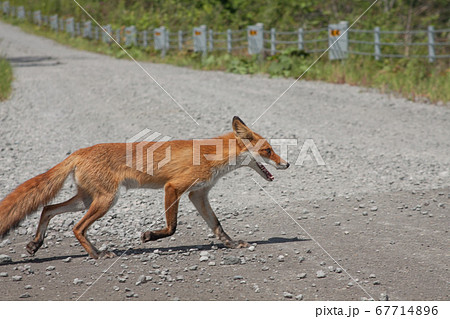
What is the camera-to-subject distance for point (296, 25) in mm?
23578

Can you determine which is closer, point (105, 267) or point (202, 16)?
Result: point (105, 267)

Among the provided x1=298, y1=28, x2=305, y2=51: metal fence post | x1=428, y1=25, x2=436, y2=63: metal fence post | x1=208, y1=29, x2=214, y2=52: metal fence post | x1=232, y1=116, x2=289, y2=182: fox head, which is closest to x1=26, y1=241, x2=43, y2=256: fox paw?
x1=232, y1=116, x2=289, y2=182: fox head

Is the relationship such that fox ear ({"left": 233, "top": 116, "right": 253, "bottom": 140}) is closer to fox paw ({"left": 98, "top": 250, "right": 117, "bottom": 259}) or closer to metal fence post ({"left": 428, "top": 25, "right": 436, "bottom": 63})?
fox paw ({"left": 98, "top": 250, "right": 117, "bottom": 259})

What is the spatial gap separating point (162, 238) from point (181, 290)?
131 centimetres

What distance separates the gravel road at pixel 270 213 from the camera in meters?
4.35

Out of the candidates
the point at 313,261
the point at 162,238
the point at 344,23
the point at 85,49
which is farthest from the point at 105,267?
the point at 85,49

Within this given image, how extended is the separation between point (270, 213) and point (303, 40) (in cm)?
1632

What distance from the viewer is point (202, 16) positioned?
2842cm

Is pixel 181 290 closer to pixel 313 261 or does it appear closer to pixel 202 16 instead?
pixel 313 261

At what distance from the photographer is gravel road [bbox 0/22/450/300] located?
4348mm

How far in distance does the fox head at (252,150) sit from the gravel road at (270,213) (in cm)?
71

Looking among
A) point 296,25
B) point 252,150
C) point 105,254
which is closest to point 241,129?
point 252,150

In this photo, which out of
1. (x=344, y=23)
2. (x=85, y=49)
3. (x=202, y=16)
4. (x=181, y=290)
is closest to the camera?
(x=181, y=290)

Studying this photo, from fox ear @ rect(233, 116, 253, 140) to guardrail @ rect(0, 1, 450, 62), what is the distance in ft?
39.7
